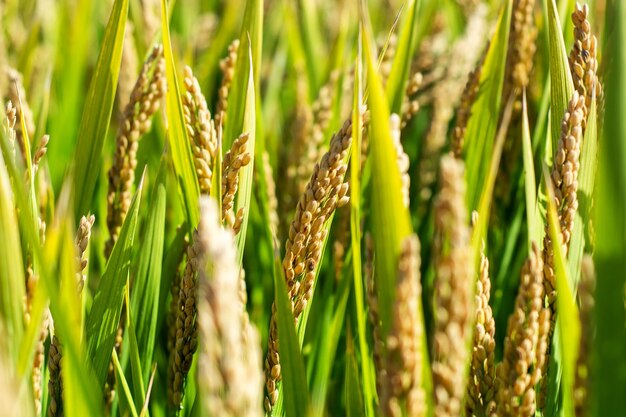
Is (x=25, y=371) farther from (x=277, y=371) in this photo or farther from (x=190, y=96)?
(x=190, y=96)

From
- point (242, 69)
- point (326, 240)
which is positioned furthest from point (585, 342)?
point (242, 69)

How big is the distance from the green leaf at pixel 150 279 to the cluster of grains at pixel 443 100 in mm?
754

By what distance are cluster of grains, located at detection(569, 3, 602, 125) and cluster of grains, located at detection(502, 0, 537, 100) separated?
19.4 inches

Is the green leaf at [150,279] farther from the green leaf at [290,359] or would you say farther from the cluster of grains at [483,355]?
the cluster of grains at [483,355]

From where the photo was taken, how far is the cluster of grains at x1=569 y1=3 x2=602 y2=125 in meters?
0.91

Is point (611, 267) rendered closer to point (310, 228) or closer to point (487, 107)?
point (310, 228)

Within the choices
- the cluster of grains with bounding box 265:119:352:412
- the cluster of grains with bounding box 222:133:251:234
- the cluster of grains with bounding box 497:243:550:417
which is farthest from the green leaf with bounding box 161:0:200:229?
the cluster of grains with bounding box 497:243:550:417

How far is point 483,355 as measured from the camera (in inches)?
31.1

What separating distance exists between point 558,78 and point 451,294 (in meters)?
0.57

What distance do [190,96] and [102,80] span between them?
17 cm

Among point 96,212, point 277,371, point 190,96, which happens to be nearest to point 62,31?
point 96,212

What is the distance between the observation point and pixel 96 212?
1.66m

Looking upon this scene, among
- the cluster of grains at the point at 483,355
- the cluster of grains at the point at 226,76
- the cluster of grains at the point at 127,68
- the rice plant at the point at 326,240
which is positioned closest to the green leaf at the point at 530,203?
the rice plant at the point at 326,240

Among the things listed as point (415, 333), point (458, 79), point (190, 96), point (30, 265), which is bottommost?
point (415, 333)
